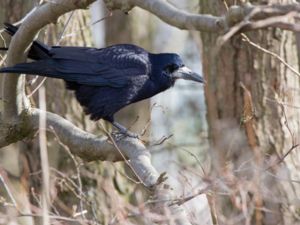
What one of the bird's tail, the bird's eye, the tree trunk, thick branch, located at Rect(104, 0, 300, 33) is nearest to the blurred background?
the tree trunk

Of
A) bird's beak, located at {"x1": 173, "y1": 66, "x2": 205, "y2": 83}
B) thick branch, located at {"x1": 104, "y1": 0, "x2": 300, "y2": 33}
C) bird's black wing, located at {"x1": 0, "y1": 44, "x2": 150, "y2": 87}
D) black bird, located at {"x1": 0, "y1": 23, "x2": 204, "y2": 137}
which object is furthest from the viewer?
bird's beak, located at {"x1": 173, "y1": 66, "x2": 205, "y2": 83}

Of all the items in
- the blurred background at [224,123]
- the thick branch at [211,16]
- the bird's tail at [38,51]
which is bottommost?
the blurred background at [224,123]

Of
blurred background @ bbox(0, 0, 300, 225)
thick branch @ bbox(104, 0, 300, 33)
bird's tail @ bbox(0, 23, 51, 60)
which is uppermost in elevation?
thick branch @ bbox(104, 0, 300, 33)

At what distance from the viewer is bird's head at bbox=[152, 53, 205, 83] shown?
7241 mm

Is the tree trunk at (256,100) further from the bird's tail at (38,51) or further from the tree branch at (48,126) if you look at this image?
the bird's tail at (38,51)

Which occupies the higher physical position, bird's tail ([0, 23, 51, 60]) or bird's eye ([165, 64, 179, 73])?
bird's tail ([0, 23, 51, 60])

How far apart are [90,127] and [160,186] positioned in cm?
Result: 364

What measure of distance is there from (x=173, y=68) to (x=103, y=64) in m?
0.63

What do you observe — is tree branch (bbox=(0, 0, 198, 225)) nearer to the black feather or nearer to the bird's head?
the black feather

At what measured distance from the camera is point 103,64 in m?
7.14

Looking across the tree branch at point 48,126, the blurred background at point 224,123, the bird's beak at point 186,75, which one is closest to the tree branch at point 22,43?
the tree branch at point 48,126

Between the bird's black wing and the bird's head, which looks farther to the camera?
the bird's head

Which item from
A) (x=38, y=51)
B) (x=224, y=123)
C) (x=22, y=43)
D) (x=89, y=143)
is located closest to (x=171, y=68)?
(x=224, y=123)

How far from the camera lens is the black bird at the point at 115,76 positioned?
7.02 m
